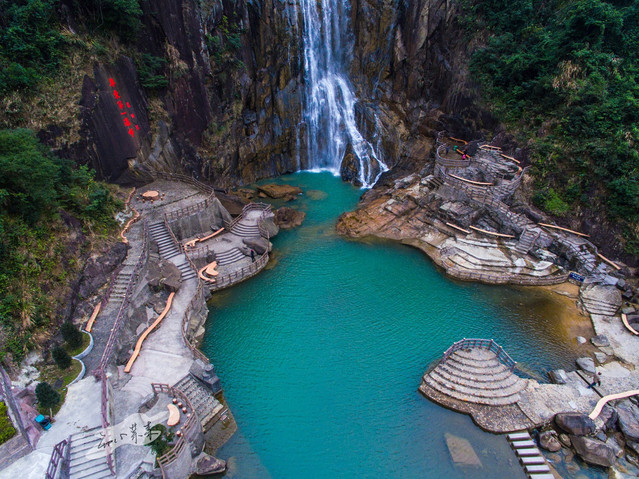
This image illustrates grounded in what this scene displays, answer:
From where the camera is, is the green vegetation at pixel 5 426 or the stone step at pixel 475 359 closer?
the green vegetation at pixel 5 426

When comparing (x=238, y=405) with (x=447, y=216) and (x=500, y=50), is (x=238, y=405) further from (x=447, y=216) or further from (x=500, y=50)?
(x=500, y=50)

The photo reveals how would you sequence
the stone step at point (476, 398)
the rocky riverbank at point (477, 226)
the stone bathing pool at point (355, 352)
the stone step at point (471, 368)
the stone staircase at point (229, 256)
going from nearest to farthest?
the stone bathing pool at point (355, 352) → the stone step at point (476, 398) → the stone step at point (471, 368) → the rocky riverbank at point (477, 226) → the stone staircase at point (229, 256)

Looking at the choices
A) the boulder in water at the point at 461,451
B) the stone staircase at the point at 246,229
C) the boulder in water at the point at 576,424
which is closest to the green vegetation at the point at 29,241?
the stone staircase at the point at 246,229

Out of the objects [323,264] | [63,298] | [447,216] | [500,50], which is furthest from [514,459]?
[500,50]

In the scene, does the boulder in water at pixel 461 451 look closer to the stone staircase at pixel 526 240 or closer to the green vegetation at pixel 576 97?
the stone staircase at pixel 526 240

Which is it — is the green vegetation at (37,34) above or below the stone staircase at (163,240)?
above

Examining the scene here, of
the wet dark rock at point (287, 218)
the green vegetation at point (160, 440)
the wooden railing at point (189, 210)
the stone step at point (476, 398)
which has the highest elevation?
the wooden railing at point (189, 210)
